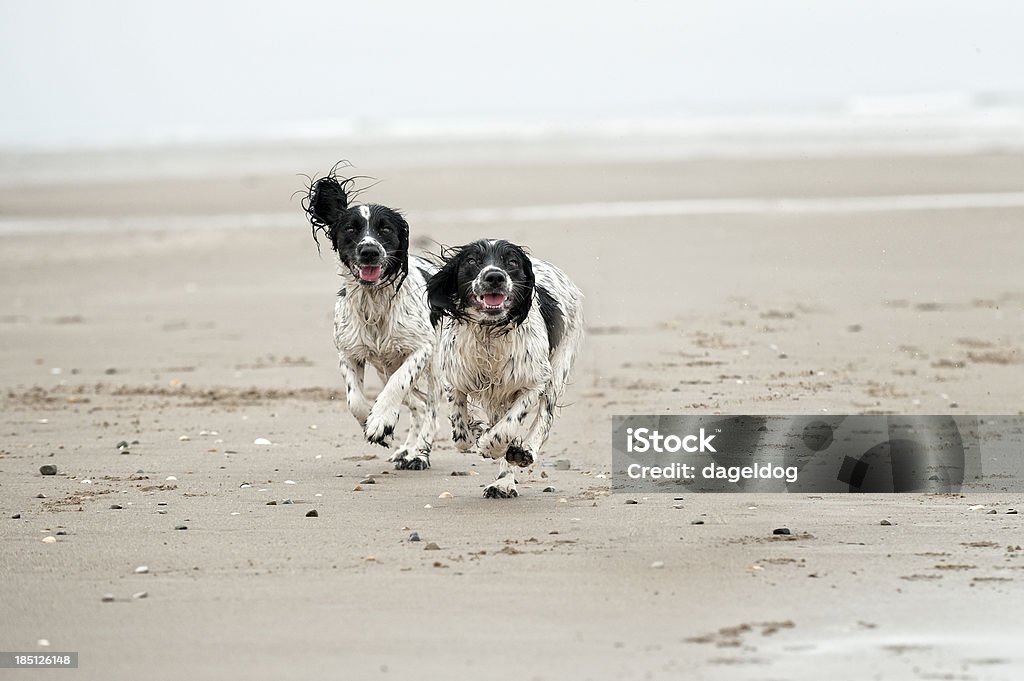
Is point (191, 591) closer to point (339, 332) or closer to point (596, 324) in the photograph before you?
Result: point (339, 332)

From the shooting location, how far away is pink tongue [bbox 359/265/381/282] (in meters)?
8.07

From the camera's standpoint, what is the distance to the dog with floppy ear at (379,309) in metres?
8.08

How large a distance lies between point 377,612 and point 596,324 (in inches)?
308

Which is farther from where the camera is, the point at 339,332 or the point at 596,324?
the point at 596,324

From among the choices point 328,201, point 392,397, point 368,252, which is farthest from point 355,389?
point 328,201

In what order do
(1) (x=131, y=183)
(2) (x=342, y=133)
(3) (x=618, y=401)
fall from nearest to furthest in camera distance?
(3) (x=618, y=401), (1) (x=131, y=183), (2) (x=342, y=133)

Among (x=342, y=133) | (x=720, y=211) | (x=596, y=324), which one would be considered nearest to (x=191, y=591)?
(x=596, y=324)

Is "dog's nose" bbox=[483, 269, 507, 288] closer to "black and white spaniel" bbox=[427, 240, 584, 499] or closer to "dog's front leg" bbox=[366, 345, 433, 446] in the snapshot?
"black and white spaniel" bbox=[427, 240, 584, 499]

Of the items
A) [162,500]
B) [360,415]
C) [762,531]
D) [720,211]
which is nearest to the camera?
[762,531]

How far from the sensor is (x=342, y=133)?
172 ft

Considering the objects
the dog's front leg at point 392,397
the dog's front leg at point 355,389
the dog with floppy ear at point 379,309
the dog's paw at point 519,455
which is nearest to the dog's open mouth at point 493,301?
the dog's paw at point 519,455

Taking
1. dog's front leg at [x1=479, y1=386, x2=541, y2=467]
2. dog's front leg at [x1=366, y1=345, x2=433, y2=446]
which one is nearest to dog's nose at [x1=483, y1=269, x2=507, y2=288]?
dog's front leg at [x1=479, y1=386, x2=541, y2=467]

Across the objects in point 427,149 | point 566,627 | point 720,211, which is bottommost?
point 566,627

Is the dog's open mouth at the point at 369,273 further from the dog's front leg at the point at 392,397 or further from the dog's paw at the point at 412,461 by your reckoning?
the dog's paw at the point at 412,461
